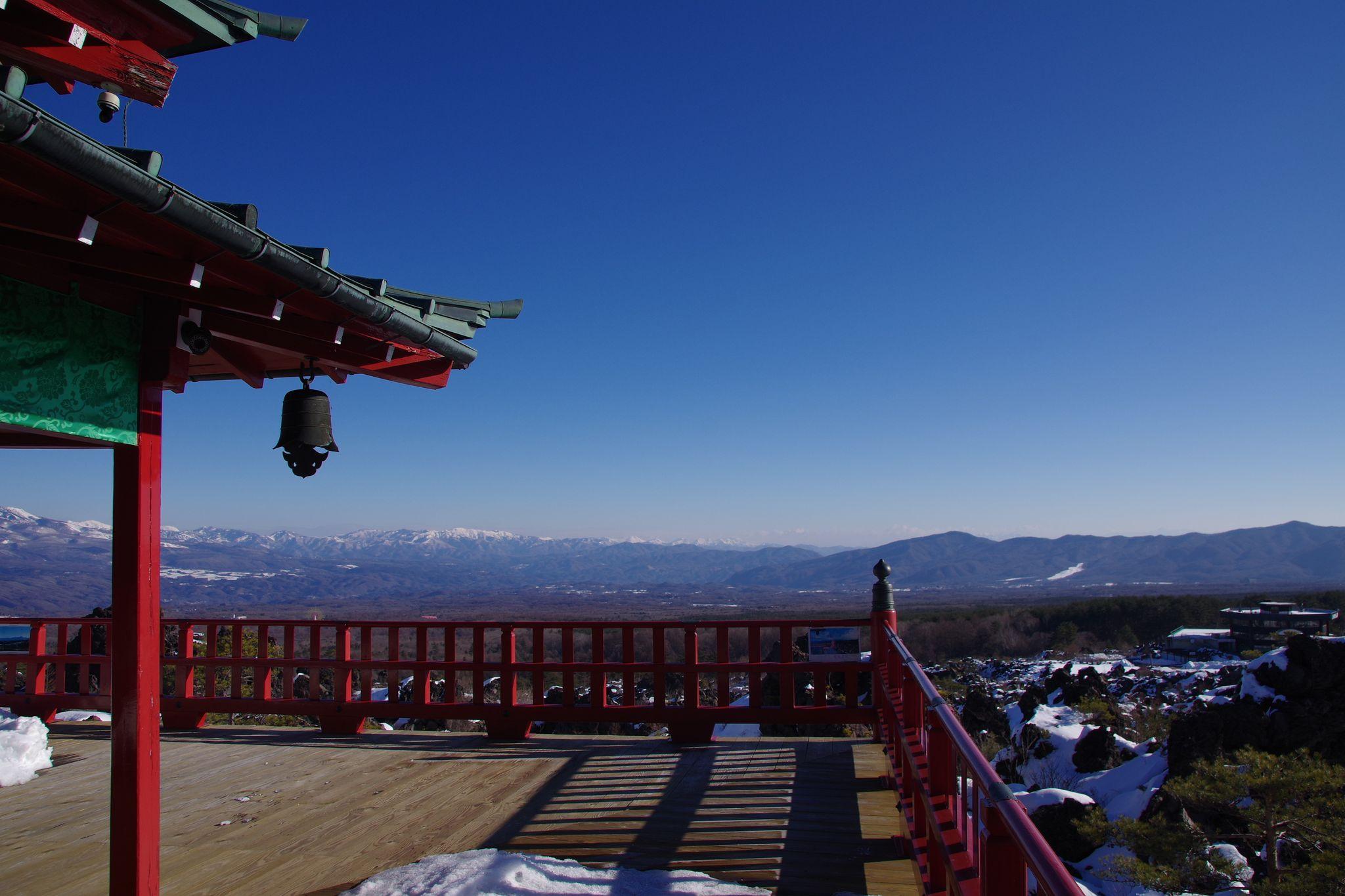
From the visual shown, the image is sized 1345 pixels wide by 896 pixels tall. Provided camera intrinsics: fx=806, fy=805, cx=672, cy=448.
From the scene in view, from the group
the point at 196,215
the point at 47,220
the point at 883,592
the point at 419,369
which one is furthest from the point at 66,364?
the point at 883,592

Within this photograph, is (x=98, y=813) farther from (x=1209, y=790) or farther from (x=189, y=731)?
(x=1209, y=790)

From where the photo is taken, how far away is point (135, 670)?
11.8 ft

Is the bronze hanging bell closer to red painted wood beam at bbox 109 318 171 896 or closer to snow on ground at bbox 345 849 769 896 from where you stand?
red painted wood beam at bbox 109 318 171 896

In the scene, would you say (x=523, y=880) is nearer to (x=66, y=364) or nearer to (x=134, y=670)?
(x=134, y=670)

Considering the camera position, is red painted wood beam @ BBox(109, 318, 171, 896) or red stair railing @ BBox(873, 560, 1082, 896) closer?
red stair railing @ BBox(873, 560, 1082, 896)

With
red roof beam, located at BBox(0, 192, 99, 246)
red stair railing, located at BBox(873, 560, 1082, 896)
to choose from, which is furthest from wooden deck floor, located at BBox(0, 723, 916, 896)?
red roof beam, located at BBox(0, 192, 99, 246)

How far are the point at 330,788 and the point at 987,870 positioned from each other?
210 inches

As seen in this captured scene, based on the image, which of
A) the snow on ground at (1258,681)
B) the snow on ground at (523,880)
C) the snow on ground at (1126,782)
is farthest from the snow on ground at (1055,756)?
the snow on ground at (523,880)

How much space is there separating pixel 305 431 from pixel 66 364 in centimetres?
126

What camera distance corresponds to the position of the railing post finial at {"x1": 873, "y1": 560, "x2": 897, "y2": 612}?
6.49 meters

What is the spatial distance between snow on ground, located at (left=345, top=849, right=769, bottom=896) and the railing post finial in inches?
117

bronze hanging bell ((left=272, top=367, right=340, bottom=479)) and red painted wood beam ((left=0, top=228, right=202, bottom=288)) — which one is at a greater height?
red painted wood beam ((left=0, top=228, right=202, bottom=288))

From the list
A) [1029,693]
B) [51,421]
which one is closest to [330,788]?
[51,421]

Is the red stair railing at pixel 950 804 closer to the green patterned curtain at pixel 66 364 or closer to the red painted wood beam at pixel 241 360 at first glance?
the green patterned curtain at pixel 66 364
